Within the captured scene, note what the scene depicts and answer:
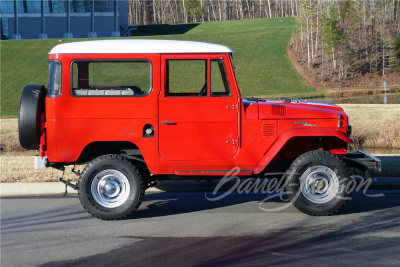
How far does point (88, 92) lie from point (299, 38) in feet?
164

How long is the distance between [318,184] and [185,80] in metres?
2.47

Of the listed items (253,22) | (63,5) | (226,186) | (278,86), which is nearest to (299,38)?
(278,86)

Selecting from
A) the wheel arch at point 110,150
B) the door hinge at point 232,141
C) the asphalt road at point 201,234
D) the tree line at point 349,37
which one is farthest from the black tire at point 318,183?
the tree line at point 349,37

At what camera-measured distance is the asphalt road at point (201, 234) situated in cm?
598

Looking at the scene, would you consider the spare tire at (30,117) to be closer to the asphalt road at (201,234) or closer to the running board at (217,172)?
the asphalt road at (201,234)

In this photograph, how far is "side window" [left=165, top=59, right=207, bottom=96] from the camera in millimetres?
7984

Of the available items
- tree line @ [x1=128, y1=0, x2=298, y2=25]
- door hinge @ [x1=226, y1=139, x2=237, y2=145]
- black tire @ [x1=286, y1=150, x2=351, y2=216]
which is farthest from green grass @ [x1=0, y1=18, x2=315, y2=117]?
tree line @ [x1=128, y1=0, x2=298, y2=25]

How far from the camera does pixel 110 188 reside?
788cm

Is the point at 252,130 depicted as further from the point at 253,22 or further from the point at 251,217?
the point at 253,22

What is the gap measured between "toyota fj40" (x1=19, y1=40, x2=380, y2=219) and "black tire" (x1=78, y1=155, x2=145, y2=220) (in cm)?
1

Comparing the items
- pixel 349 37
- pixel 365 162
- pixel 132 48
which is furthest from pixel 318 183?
pixel 349 37

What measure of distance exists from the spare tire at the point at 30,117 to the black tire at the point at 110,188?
2.86 feet

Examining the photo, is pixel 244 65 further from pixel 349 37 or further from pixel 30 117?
pixel 30 117

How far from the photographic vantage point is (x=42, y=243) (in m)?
6.69
